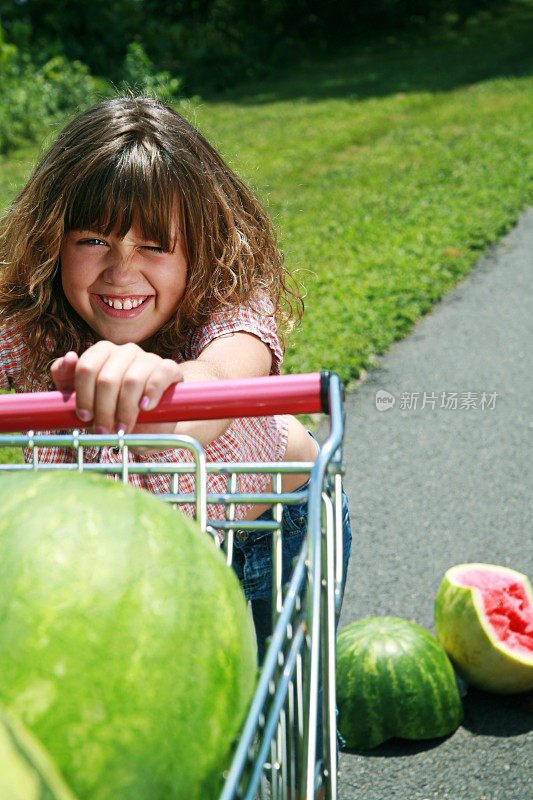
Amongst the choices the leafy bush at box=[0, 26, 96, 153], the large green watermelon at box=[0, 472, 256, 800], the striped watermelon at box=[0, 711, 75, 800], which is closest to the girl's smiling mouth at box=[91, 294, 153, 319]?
the large green watermelon at box=[0, 472, 256, 800]

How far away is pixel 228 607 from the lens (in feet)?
3.48

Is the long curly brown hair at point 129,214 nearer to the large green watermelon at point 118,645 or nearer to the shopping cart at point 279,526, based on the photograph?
the shopping cart at point 279,526

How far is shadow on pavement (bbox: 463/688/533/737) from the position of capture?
2977 mm

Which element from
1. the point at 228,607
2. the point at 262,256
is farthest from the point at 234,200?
the point at 228,607

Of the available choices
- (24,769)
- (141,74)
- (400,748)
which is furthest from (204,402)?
(141,74)

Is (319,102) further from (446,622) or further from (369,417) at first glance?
(446,622)

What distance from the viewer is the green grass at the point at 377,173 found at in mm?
6672

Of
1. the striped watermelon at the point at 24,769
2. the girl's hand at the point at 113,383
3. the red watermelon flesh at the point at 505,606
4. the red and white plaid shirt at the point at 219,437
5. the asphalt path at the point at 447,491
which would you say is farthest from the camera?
the red watermelon flesh at the point at 505,606

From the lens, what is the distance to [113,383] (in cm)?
136

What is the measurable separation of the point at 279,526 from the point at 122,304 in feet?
3.05

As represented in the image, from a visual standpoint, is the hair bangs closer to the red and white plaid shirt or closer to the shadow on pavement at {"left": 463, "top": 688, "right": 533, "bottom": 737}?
the red and white plaid shirt

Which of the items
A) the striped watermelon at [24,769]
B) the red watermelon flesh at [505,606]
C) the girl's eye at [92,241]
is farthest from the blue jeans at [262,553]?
the striped watermelon at [24,769]

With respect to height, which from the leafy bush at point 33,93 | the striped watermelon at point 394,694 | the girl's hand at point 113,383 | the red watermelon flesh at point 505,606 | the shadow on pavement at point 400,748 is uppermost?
the leafy bush at point 33,93

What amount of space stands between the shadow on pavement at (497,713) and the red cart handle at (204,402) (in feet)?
6.61
